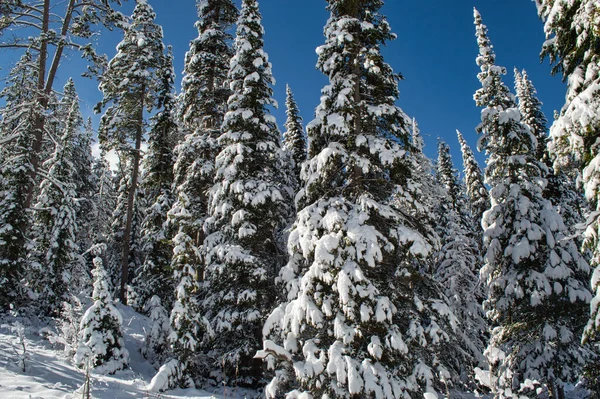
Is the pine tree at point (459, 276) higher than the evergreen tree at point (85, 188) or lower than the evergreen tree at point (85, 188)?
lower

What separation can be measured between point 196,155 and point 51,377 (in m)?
11.9

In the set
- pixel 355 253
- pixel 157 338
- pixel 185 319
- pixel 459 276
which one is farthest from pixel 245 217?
pixel 459 276

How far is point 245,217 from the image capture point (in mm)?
15289

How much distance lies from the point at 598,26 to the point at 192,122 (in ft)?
58.1

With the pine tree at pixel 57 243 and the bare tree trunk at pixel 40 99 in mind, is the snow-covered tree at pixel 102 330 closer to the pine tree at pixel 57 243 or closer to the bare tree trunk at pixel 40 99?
the bare tree trunk at pixel 40 99

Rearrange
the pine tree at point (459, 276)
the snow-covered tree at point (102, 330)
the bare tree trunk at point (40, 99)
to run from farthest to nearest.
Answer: the pine tree at point (459, 276) → the snow-covered tree at point (102, 330) → the bare tree trunk at point (40, 99)

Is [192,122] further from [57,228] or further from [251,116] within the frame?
[57,228]

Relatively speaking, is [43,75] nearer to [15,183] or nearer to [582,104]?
[15,183]

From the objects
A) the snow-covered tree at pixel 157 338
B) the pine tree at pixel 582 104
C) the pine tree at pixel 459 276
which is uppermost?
the pine tree at pixel 582 104

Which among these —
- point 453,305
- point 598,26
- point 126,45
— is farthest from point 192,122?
point 453,305

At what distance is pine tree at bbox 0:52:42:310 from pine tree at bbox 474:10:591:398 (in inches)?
664

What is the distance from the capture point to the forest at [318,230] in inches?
368

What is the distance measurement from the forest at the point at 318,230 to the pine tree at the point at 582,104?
56 mm

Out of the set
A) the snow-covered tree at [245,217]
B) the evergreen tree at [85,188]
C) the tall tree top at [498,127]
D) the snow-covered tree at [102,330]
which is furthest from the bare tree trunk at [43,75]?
the evergreen tree at [85,188]
